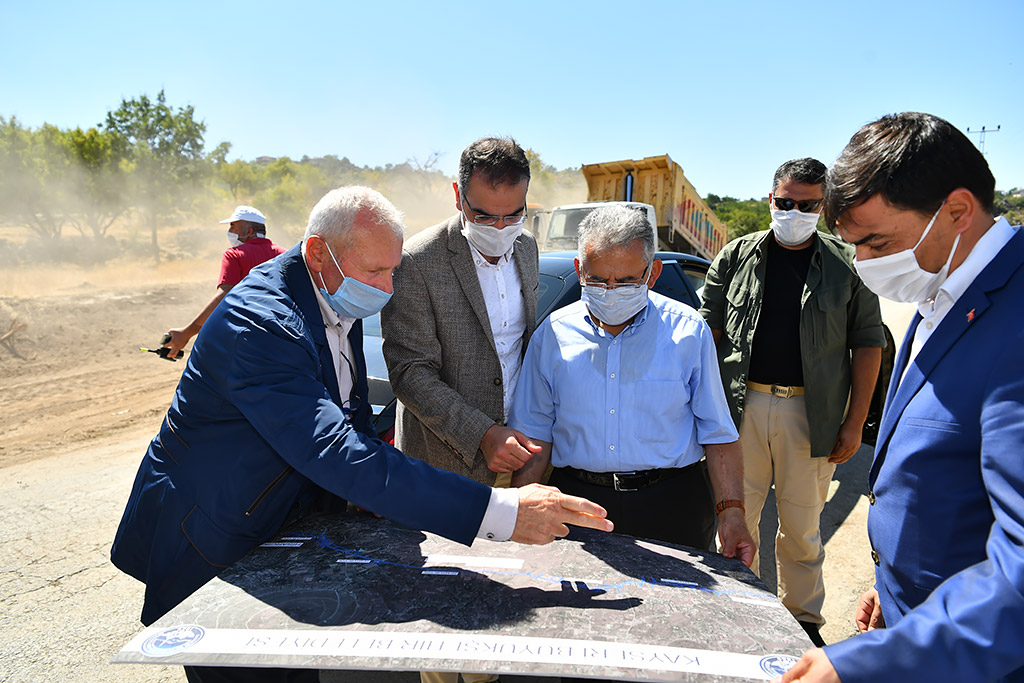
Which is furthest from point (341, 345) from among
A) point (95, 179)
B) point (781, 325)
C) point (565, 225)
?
point (95, 179)

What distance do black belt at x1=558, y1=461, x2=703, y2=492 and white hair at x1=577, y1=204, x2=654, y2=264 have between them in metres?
0.75

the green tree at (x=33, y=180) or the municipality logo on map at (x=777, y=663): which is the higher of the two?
the green tree at (x=33, y=180)

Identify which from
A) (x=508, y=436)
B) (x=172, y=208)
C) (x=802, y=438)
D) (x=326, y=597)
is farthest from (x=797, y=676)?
(x=172, y=208)

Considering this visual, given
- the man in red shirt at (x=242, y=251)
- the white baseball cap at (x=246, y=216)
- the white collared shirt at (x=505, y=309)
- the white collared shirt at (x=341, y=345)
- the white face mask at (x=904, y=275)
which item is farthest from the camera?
the white baseball cap at (x=246, y=216)

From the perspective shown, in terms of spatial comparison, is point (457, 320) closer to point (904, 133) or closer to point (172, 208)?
point (904, 133)

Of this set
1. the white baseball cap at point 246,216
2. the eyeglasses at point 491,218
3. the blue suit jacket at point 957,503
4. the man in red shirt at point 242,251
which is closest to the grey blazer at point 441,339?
the eyeglasses at point 491,218

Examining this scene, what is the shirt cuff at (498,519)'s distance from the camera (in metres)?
1.64

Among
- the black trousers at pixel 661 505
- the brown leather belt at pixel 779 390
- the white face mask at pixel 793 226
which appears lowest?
the black trousers at pixel 661 505

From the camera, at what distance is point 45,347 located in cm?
1226

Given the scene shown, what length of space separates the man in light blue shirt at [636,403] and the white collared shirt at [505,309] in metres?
0.34

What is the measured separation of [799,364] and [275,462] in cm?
261

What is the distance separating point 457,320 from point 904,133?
63.1 inches

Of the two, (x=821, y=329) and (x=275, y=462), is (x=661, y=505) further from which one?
(x=821, y=329)

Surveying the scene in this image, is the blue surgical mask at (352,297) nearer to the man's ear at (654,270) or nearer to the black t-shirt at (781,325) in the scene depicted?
the man's ear at (654,270)
